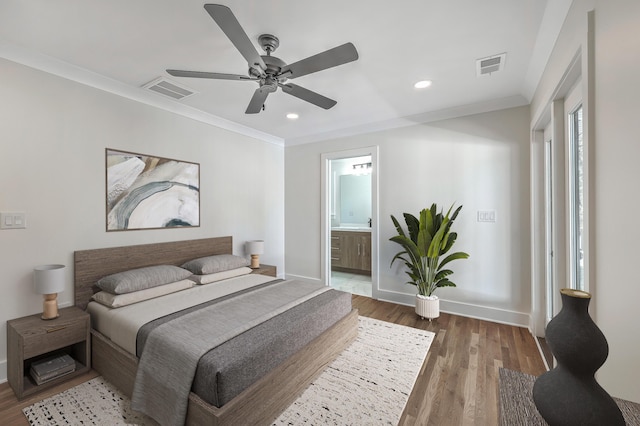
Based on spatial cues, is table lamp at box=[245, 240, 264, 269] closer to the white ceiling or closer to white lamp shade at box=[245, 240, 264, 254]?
white lamp shade at box=[245, 240, 264, 254]

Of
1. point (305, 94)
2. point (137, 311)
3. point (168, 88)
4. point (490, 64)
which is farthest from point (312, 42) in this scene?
point (137, 311)

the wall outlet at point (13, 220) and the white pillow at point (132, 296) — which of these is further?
the white pillow at point (132, 296)

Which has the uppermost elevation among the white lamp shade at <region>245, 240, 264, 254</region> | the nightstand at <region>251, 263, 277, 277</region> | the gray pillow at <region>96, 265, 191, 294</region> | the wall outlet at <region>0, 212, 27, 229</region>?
the wall outlet at <region>0, 212, 27, 229</region>

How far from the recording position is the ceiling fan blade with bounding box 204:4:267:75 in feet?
4.36

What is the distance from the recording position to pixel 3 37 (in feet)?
6.49

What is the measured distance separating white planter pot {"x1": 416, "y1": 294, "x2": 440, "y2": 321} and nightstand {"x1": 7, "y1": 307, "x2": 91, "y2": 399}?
322cm

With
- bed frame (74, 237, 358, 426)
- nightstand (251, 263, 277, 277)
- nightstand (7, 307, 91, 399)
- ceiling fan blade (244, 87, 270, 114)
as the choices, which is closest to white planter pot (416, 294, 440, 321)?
bed frame (74, 237, 358, 426)

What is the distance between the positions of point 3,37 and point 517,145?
4.69 m

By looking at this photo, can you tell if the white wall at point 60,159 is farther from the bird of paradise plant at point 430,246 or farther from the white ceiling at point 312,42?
the bird of paradise plant at point 430,246

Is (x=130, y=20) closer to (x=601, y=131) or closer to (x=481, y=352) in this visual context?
(x=601, y=131)

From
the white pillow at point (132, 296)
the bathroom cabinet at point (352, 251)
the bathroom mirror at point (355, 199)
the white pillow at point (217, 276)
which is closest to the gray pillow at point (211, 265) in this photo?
the white pillow at point (217, 276)

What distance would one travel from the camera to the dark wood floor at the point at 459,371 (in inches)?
68.8

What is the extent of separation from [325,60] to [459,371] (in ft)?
8.42

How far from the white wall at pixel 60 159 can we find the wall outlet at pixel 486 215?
347cm
